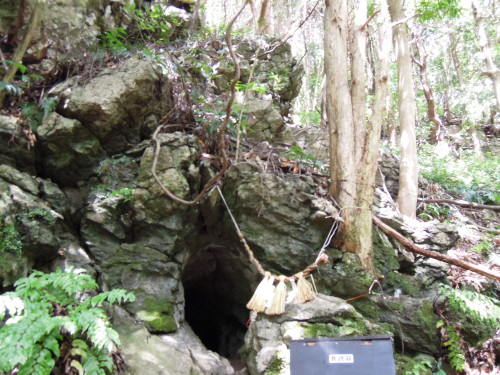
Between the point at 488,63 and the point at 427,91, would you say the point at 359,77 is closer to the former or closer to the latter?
the point at 488,63

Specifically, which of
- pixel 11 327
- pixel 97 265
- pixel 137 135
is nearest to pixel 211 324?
pixel 97 265

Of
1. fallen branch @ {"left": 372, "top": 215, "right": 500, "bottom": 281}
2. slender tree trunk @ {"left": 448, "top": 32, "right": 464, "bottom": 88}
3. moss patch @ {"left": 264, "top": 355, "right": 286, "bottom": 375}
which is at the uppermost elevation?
slender tree trunk @ {"left": 448, "top": 32, "right": 464, "bottom": 88}

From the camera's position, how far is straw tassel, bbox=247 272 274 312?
3.89 meters

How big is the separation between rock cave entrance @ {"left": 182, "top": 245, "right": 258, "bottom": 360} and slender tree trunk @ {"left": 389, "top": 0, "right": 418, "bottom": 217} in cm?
356

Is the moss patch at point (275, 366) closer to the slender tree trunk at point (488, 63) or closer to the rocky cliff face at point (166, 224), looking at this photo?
the rocky cliff face at point (166, 224)

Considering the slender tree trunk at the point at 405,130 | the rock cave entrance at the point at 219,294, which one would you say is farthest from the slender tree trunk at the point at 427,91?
the rock cave entrance at the point at 219,294

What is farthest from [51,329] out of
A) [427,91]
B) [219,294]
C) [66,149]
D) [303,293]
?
[427,91]

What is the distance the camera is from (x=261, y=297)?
3.93 metres

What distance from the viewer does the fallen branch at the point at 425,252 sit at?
16.3 ft

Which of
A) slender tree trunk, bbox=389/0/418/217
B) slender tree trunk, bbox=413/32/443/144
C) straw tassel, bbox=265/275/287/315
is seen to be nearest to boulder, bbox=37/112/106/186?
straw tassel, bbox=265/275/287/315

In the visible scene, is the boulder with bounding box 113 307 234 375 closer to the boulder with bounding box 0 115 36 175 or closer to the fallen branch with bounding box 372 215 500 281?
the boulder with bounding box 0 115 36 175

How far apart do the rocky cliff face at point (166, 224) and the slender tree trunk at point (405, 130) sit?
129 centimetres

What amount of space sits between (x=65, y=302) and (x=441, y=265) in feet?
17.6

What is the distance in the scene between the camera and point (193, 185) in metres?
5.32
